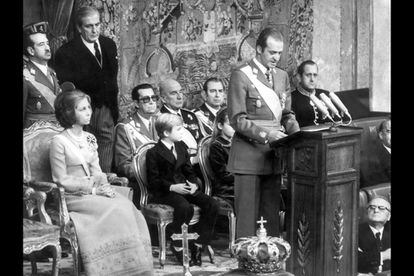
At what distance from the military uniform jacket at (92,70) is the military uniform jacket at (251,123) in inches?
40.8

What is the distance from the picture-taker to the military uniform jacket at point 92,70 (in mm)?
8461

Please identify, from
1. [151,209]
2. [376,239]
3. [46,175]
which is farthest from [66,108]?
[376,239]

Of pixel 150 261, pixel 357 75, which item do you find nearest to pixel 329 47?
pixel 357 75

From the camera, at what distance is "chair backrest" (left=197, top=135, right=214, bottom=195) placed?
9102mm

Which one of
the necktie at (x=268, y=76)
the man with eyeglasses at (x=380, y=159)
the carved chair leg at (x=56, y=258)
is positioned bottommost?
the carved chair leg at (x=56, y=258)

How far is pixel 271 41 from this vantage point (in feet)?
29.1

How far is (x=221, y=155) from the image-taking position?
9.14 m

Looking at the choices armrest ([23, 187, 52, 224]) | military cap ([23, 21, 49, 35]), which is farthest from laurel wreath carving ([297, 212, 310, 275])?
military cap ([23, 21, 49, 35])

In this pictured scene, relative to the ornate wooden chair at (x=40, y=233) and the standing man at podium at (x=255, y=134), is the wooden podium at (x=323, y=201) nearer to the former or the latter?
the standing man at podium at (x=255, y=134)

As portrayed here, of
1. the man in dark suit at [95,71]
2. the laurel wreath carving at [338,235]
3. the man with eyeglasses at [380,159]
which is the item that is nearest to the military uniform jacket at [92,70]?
the man in dark suit at [95,71]

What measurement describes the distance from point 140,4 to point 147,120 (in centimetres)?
107

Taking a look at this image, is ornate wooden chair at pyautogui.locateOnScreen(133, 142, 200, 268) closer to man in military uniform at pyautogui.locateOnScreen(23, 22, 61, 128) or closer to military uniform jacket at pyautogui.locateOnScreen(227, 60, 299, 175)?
military uniform jacket at pyautogui.locateOnScreen(227, 60, 299, 175)

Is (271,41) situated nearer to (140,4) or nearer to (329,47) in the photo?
(329,47)
